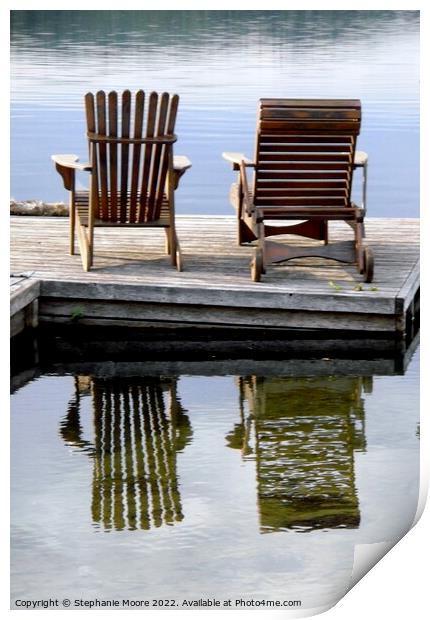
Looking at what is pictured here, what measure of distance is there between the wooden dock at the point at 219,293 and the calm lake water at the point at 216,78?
3.96m

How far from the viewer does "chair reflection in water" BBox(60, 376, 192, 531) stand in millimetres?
5398

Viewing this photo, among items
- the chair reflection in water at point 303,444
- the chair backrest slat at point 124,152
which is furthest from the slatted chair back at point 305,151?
the chair reflection in water at point 303,444

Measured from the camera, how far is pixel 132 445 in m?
6.19

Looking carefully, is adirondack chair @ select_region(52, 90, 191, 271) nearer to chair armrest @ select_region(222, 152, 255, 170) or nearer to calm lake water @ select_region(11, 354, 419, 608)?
chair armrest @ select_region(222, 152, 255, 170)

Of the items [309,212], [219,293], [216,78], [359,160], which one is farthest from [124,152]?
[216,78]

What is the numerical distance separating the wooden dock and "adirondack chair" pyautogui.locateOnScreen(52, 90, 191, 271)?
22cm

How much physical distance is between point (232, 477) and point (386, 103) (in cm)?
1460

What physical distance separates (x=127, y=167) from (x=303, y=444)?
226 cm

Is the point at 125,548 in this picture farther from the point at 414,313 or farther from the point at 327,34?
the point at 327,34

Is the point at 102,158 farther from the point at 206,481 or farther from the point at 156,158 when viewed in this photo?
the point at 206,481

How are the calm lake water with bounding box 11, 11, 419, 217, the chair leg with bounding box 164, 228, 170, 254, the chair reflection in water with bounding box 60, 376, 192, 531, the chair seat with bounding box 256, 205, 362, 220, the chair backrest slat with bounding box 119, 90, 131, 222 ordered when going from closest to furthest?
the chair reflection in water with bounding box 60, 376, 192, 531 < the chair backrest slat with bounding box 119, 90, 131, 222 < the chair seat with bounding box 256, 205, 362, 220 < the chair leg with bounding box 164, 228, 170, 254 < the calm lake water with bounding box 11, 11, 419, 217

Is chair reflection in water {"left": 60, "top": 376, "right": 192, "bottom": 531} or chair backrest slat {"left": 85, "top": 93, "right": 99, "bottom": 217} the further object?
chair backrest slat {"left": 85, "top": 93, "right": 99, "bottom": 217}

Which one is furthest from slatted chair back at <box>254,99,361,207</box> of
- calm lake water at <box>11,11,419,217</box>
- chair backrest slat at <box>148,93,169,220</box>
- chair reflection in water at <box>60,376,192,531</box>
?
calm lake water at <box>11,11,419,217</box>
